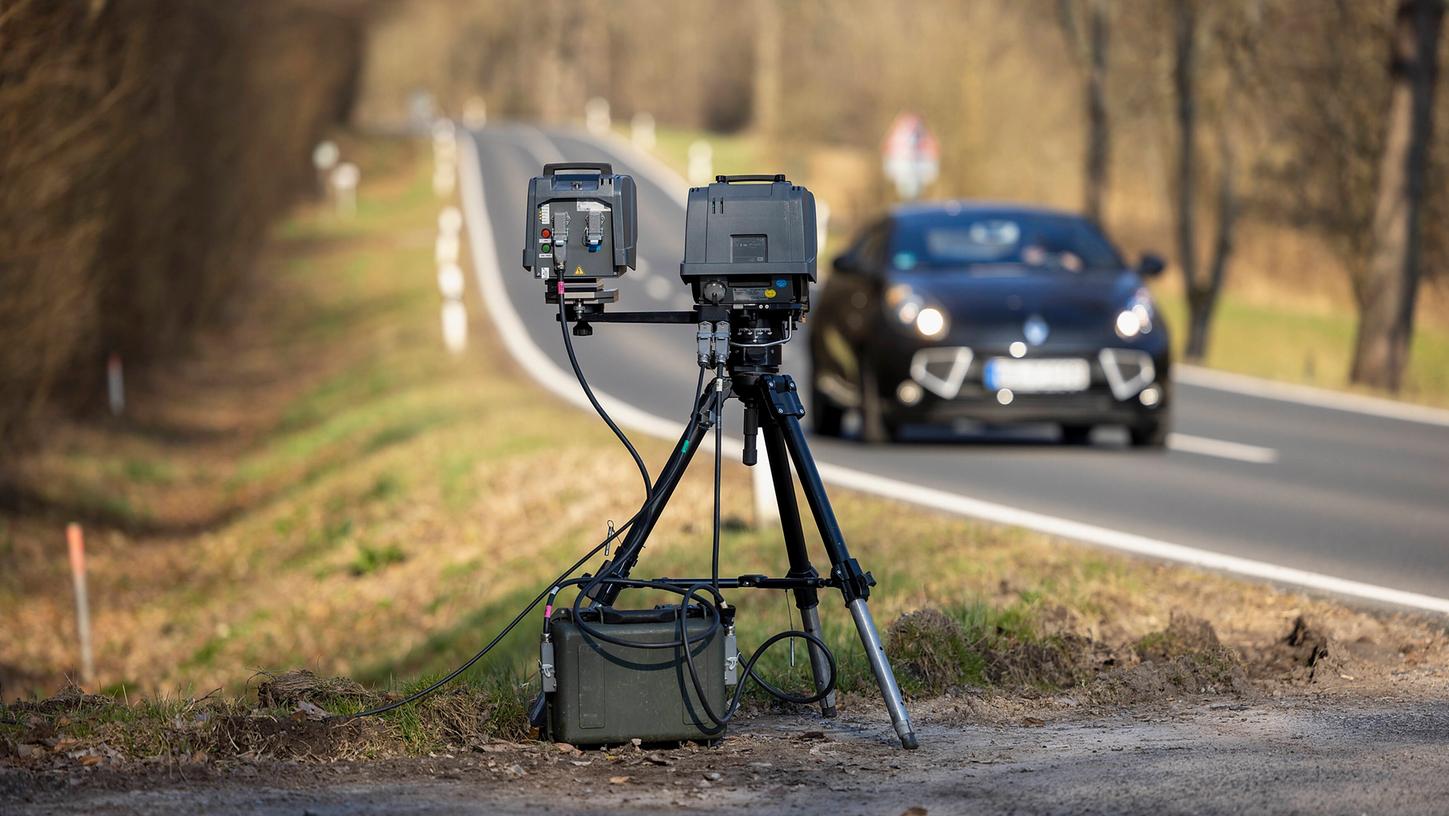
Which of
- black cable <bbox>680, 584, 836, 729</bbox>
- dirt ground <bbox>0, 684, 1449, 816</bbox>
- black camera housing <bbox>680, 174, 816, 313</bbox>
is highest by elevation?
black camera housing <bbox>680, 174, 816, 313</bbox>

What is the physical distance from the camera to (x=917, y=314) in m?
13.3

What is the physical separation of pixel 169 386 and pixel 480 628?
1483 cm

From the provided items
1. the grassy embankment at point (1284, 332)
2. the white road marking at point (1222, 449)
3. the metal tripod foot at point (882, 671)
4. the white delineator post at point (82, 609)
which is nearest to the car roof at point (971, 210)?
the white road marking at point (1222, 449)

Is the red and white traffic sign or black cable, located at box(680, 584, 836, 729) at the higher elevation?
the red and white traffic sign

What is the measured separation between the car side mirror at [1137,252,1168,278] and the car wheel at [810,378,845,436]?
254 centimetres

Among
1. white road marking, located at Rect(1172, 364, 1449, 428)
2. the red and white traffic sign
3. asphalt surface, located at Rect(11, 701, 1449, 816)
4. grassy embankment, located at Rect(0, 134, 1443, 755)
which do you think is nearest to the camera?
asphalt surface, located at Rect(11, 701, 1449, 816)

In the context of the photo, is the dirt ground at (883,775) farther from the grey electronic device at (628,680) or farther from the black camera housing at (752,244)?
the black camera housing at (752,244)

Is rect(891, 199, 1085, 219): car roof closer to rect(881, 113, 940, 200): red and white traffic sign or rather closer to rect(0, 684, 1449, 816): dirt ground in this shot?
rect(0, 684, 1449, 816): dirt ground

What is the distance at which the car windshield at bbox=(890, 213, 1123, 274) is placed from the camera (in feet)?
46.2

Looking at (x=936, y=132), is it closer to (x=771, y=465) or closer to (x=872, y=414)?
(x=872, y=414)

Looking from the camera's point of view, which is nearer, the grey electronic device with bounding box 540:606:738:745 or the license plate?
the grey electronic device with bounding box 540:606:738:745

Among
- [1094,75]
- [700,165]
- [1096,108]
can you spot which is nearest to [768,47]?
[700,165]

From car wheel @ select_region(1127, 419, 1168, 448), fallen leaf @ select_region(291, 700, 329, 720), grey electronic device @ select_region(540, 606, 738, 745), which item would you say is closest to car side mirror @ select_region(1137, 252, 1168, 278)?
car wheel @ select_region(1127, 419, 1168, 448)

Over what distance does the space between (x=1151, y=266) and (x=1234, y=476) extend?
1.59m
